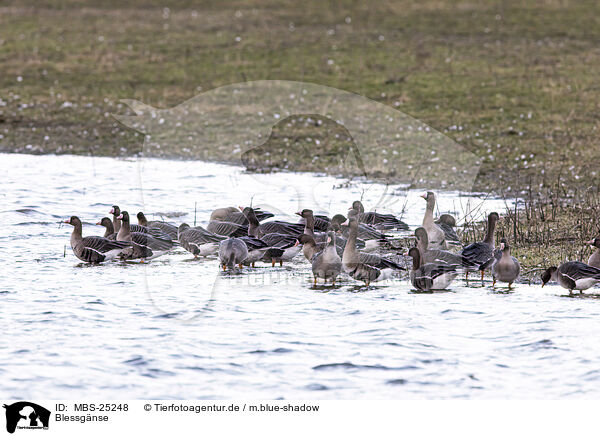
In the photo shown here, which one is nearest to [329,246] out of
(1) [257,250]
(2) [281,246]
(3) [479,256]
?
(2) [281,246]

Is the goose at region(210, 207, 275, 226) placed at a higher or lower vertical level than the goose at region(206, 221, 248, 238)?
Result: higher

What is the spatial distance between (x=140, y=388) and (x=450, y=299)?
5.10 meters

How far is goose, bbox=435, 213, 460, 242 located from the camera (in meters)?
15.4

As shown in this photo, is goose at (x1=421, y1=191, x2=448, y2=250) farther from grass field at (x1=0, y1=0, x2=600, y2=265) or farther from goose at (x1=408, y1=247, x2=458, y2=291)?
goose at (x1=408, y1=247, x2=458, y2=291)

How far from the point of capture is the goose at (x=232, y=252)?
1390 cm

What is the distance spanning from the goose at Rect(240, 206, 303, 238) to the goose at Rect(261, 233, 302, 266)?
90 cm

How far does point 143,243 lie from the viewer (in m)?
14.9

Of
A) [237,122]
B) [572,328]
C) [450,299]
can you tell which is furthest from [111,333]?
[237,122]

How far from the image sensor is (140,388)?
905 centimetres

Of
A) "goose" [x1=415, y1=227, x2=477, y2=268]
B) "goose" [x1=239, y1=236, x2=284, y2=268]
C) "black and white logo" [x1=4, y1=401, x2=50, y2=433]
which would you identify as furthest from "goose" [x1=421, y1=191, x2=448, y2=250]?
"black and white logo" [x1=4, y1=401, x2=50, y2=433]

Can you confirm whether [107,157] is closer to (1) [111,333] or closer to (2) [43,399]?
(1) [111,333]

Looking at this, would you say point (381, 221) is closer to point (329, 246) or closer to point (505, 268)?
point (329, 246)

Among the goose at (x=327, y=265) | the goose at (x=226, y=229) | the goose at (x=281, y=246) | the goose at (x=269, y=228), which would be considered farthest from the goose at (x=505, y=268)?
the goose at (x=226, y=229)

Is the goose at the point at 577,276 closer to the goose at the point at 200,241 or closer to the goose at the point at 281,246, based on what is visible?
the goose at the point at 281,246
